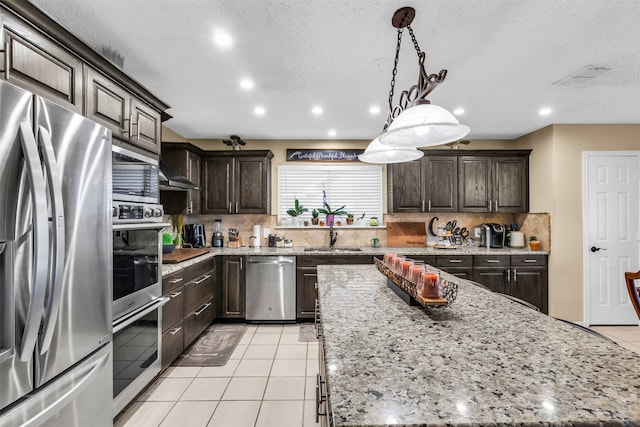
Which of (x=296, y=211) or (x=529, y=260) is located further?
(x=296, y=211)

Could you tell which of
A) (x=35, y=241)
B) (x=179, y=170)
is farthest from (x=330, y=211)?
(x=35, y=241)

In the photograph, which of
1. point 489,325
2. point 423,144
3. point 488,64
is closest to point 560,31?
point 488,64

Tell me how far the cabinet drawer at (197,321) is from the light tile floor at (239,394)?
0.35 m

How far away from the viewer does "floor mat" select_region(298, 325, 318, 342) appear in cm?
351

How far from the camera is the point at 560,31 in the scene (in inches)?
78.4

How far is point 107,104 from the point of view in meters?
1.98

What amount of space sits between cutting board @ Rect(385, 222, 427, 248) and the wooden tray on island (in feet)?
8.99

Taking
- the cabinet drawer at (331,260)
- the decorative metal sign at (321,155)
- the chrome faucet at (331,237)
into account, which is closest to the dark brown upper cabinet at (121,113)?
the cabinet drawer at (331,260)

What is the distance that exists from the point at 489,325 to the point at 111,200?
78.7 inches

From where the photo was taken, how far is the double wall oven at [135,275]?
190 centimetres

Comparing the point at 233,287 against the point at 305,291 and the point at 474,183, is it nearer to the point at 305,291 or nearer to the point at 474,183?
the point at 305,291

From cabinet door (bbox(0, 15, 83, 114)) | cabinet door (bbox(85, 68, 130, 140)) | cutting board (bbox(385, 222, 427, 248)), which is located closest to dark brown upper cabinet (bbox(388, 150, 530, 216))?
cutting board (bbox(385, 222, 427, 248))

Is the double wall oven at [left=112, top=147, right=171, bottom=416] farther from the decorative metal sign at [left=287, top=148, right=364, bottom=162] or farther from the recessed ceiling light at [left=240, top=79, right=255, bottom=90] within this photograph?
the decorative metal sign at [left=287, top=148, right=364, bottom=162]

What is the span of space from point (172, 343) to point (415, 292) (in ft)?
7.58
